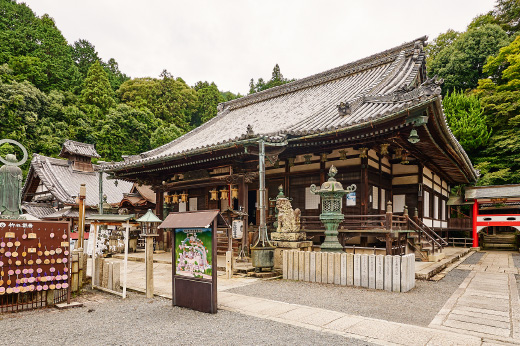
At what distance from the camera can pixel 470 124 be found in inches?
947

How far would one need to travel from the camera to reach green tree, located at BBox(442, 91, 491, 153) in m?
23.9

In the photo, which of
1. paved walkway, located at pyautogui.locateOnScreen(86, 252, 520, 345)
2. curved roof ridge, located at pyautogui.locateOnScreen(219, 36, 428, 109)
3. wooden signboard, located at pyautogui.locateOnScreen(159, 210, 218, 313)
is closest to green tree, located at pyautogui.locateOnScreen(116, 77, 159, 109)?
curved roof ridge, located at pyautogui.locateOnScreen(219, 36, 428, 109)

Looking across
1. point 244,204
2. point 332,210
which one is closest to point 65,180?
point 244,204

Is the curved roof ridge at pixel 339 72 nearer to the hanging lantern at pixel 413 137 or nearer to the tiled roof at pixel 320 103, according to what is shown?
the tiled roof at pixel 320 103

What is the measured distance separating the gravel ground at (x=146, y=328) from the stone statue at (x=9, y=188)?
3.14 m

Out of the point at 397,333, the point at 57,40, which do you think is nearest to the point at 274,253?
the point at 397,333

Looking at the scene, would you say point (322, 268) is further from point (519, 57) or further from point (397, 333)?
point (519, 57)

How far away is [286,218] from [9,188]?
23.1ft

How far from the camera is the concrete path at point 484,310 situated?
15.2 ft

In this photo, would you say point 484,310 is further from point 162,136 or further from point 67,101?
point 67,101

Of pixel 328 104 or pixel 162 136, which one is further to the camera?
pixel 162 136

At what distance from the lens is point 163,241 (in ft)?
50.5

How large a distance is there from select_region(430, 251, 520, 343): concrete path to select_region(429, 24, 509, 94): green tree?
28191 mm

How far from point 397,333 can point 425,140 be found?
26.6ft
